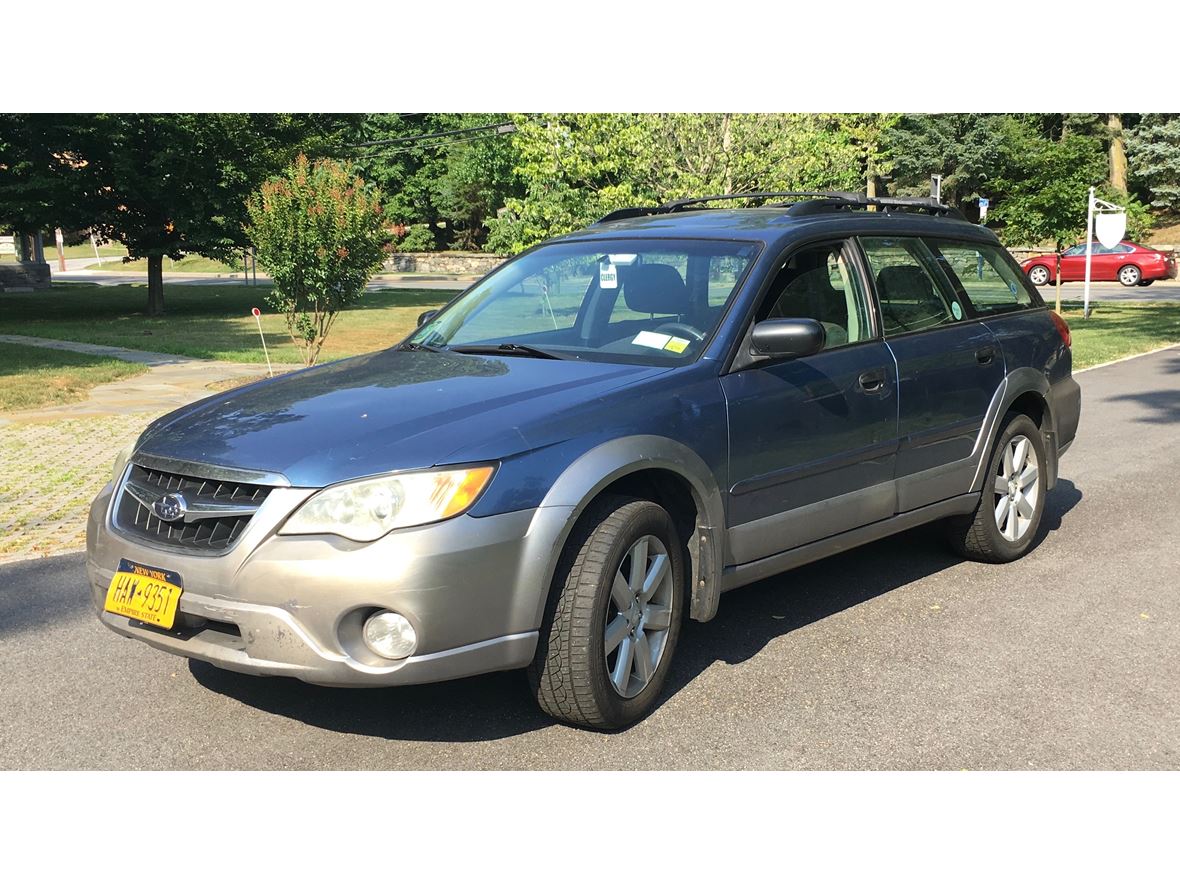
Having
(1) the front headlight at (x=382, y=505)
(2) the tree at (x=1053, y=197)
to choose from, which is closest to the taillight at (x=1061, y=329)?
(1) the front headlight at (x=382, y=505)

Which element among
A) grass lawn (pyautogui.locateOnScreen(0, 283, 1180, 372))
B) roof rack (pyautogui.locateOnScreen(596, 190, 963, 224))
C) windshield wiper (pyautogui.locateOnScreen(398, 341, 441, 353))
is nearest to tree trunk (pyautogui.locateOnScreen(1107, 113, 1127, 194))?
grass lawn (pyautogui.locateOnScreen(0, 283, 1180, 372))

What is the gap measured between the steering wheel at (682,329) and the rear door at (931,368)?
112 centimetres

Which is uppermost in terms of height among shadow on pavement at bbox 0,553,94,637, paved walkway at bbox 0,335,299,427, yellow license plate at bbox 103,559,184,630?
yellow license plate at bbox 103,559,184,630

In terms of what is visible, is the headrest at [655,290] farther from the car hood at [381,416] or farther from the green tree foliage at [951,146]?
the green tree foliage at [951,146]

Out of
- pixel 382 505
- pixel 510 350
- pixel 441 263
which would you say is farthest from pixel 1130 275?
pixel 382 505

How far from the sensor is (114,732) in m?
4.14

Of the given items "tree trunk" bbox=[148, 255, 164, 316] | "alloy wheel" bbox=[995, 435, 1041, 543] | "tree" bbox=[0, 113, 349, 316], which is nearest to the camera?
"alloy wheel" bbox=[995, 435, 1041, 543]

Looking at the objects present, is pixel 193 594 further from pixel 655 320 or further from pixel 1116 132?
pixel 1116 132

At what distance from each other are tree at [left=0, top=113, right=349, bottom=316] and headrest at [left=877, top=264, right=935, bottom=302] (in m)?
26.5

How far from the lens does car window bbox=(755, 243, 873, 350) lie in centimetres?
497

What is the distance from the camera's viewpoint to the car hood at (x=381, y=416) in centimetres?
372

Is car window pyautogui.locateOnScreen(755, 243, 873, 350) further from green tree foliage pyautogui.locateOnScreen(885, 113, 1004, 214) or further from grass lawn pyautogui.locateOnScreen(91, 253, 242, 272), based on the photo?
grass lawn pyautogui.locateOnScreen(91, 253, 242, 272)

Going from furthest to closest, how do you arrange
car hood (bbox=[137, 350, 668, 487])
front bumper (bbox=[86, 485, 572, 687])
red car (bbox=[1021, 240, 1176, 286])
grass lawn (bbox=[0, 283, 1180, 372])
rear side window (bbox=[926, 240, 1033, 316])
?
red car (bbox=[1021, 240, 1176, 286]), grass lawn (bbox=[0, 283, 1180, 372]), rear side window (bbox=[926, 240, 1033, 316]), car hood (bbox=[137, 350, 668, 487]), front bumper (bbox=[86, 485, 572, 687])

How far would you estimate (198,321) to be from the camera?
28.6 metres
